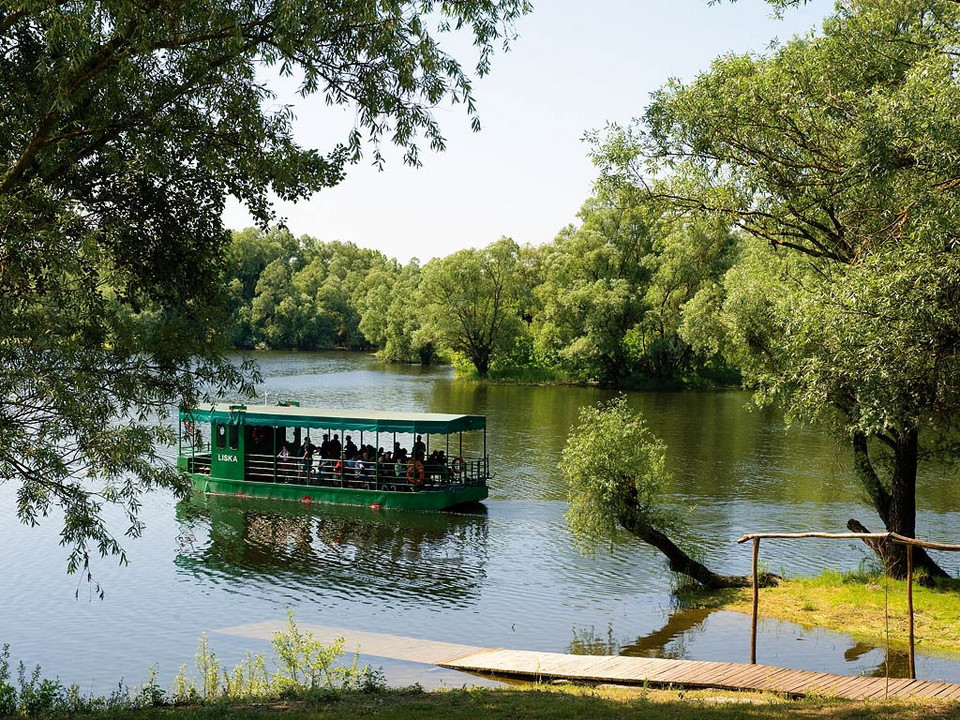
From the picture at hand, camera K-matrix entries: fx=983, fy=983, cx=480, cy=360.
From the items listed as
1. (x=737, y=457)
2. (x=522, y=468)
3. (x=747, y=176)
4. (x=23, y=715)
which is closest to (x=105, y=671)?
(x=23, y=715)

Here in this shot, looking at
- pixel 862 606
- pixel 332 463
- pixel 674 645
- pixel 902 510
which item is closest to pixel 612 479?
pixel 674 645

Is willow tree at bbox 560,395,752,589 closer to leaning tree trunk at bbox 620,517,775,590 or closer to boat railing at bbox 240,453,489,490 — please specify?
leaning tree trunk at bbox 620,517,775,590

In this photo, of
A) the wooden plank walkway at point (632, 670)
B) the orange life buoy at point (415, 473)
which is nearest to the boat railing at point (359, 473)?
the orange life buoy at point (415, 473)

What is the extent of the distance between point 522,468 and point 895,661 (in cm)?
2117

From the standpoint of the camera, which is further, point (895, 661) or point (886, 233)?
point (886, 233)

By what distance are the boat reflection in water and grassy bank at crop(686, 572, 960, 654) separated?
6264mm

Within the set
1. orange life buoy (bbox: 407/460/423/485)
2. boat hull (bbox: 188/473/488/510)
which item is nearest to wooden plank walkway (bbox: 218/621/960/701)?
boat hull (bbox: 188/473/488/510)

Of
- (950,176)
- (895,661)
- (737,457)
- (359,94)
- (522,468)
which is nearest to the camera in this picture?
(359,94)

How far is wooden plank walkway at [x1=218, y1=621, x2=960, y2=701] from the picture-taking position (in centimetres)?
1262

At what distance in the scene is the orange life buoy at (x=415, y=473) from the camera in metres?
30.0

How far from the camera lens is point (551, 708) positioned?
11.4 m

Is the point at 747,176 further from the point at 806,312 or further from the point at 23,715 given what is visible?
the point at 23,715

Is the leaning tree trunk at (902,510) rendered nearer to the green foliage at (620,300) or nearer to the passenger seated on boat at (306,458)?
the passenger seated on boat at (306,458)

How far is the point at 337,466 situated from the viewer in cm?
3111
